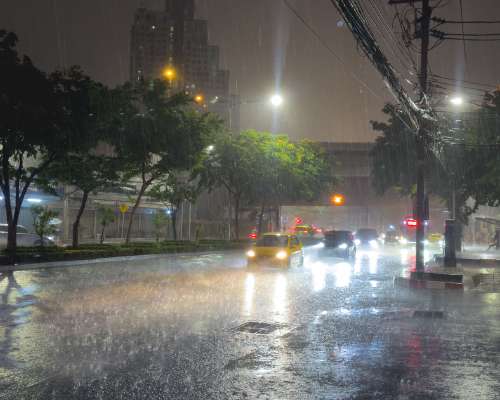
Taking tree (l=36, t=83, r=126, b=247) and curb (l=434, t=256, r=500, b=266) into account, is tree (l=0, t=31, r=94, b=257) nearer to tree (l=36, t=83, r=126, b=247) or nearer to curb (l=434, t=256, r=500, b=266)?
tree (l=36, t=83, r=126, b=247)

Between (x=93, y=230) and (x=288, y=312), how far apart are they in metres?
39.8

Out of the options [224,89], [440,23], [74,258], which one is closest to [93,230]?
[74,258]

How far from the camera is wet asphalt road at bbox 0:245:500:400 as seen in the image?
21.8ft

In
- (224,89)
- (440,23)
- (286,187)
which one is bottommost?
(286,187)

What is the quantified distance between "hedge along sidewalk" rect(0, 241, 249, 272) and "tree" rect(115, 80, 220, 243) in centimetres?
432

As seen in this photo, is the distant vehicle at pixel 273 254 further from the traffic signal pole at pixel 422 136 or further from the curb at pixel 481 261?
the curb at pixel 481 261

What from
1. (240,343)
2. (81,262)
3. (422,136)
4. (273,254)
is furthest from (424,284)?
(81,262)

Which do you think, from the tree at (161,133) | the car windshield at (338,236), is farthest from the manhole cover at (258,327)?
the car windshield at (338,236)

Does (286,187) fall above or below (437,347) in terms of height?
above

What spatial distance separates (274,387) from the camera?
6.64 metres

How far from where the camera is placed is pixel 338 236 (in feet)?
119

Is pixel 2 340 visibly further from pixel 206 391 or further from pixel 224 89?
pixel 224 89

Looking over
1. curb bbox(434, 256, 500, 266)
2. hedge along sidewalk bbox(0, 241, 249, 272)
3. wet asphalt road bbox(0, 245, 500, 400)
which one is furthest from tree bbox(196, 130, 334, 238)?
wet asphalt road bbox(0, 245, 500, 400)

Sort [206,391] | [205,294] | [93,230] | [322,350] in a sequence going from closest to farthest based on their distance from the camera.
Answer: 1. [206,391]
2. [322,350]
3. [205,294]
4. [93,230]
